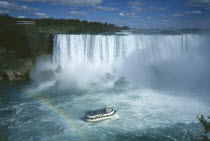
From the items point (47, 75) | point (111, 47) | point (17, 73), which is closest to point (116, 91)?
point (111, 47)

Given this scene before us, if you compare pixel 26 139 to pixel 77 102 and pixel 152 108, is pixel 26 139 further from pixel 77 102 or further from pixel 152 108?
pixel 152 108

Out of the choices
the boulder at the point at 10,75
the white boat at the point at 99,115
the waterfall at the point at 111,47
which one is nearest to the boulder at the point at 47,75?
the waterfall at the point at 111,47

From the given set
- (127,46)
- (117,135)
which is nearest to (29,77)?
(127,46)

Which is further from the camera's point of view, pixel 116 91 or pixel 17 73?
pixel 17 73

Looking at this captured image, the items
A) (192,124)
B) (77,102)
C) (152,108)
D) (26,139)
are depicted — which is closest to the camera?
(26,139)

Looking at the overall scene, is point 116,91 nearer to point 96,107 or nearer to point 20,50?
point 96,107

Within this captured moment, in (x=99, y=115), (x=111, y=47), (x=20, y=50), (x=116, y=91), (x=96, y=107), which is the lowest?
(x=96, y=107)

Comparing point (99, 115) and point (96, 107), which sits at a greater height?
point (99, 115)

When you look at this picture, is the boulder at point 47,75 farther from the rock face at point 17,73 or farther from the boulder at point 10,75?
the boulder at point 10,75
